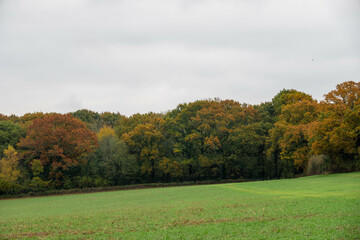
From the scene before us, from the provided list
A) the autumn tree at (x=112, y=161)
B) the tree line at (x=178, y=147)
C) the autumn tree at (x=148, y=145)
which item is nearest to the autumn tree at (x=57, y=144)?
the tree line at (x=178, y=147)

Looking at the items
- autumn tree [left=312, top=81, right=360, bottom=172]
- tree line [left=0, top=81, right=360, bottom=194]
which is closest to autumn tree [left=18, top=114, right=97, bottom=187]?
tree line [left=0, top=81, right=360, bottom=194]

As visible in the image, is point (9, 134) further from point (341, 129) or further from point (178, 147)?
point (341, 129)

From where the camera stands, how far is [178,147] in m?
70.8

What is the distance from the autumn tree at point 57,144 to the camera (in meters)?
60.5

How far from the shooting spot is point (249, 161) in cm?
7019

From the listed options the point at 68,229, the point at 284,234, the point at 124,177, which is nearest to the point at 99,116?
the point at 124,177

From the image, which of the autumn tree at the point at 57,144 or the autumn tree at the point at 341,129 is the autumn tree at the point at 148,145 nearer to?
the autumn tree at the point at 57,144

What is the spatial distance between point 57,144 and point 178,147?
25801 millimetres

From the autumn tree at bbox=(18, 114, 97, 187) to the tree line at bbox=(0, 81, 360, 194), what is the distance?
0.19 metres

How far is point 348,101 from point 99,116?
231 feet

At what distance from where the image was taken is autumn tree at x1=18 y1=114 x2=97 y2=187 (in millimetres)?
60500

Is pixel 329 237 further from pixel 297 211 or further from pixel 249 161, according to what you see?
Result: pixel 249 161

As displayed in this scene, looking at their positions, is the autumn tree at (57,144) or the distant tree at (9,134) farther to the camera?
the distant tree at (9,134)

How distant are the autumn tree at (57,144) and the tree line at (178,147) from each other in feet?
0.62
